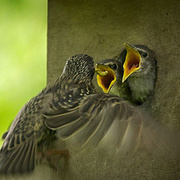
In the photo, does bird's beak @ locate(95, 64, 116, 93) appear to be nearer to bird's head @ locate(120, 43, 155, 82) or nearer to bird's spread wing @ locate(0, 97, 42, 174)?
bird's head @ locate(120, 43, 155, 82)

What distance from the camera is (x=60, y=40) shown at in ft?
11.0

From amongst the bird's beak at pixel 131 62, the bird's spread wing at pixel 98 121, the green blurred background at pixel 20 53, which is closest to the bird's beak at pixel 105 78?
the bird's beak at pixel 131 62

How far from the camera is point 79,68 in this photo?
301 centimetres

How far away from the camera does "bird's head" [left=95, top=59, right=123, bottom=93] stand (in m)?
2.97

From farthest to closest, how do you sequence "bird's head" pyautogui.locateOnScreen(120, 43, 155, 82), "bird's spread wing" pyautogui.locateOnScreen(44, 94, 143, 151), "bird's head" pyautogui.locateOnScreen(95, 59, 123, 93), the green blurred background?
the green blurred background
"bird's head" pyautogui.locateOnScreen(95, 59, 123, 93)
"bird's head" pyautogui.locateOnScreen(120, 43, 155, 82)
"bird's spread wing" pyautogui.locateOnScreen(44, 94, 143, 151)

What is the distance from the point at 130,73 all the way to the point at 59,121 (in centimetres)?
74

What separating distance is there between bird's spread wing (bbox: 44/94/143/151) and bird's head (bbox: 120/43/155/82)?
48 centimetres

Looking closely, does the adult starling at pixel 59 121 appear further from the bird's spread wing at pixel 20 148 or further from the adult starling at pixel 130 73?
the adult starling at pixel 130 73

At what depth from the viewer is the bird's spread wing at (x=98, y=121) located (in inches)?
89.2

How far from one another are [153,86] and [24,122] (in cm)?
84

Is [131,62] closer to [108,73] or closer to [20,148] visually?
[108,73]

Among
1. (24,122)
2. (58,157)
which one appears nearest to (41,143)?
(24,122)

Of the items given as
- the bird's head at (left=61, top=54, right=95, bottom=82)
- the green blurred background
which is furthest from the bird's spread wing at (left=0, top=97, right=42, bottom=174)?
the green blurred background

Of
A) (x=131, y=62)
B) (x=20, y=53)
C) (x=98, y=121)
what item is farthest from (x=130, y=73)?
(x=20, y=53)
